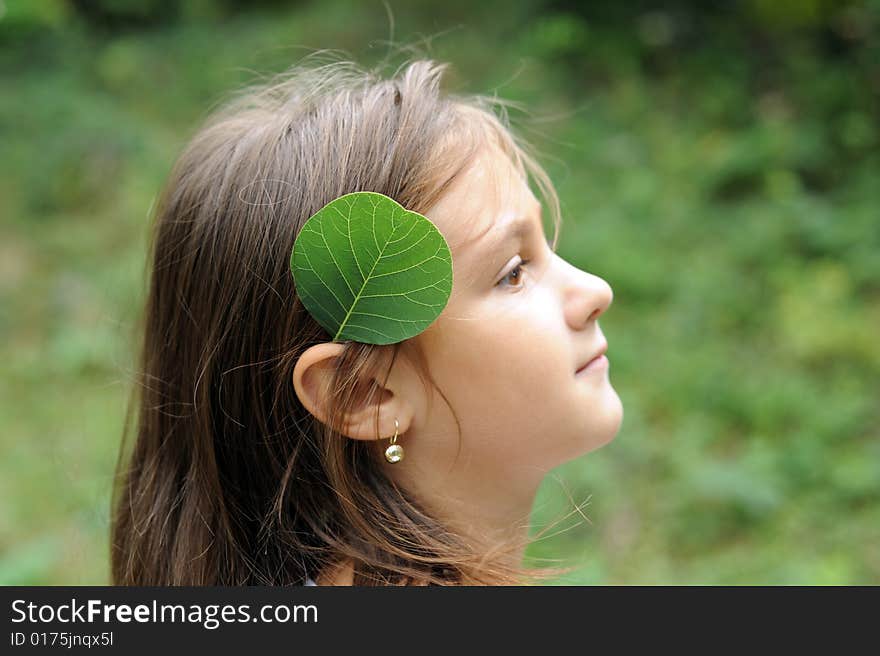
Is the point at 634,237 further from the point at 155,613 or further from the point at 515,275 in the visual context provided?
the point at 155,613

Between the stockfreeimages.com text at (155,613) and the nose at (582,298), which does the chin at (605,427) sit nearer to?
the nose at (582,298)

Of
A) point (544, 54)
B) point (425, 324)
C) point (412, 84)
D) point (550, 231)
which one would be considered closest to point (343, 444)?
point (425, 324)

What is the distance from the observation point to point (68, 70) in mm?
6422

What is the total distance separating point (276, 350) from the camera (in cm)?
140

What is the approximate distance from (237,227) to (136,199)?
4275 millimetres

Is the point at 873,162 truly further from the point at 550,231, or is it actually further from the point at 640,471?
the point at 640,471

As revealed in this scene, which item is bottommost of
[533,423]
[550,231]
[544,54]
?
[533,423]

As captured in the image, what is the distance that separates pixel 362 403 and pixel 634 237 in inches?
141

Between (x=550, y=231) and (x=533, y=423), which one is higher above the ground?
(x=550, y=231)

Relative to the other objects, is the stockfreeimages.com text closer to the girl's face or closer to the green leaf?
the girl's face

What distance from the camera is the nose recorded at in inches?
56.6

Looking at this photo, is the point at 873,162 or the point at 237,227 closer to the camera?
the point at 237,227

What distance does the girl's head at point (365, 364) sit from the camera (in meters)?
1.37

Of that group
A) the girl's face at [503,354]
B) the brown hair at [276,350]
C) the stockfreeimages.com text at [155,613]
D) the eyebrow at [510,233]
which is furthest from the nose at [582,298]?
the stockfreeimages.com text at [155,613]
